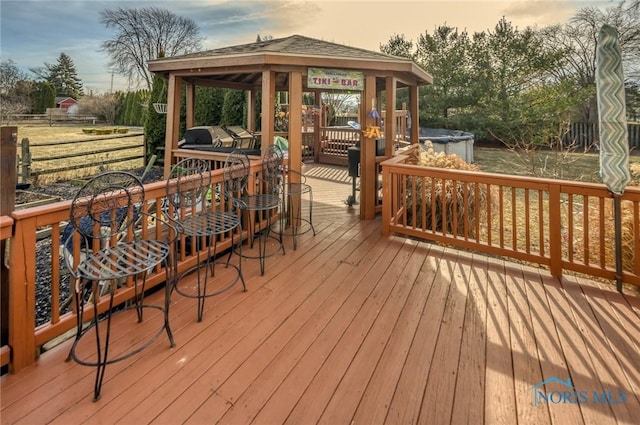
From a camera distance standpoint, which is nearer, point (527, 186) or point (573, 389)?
point (573, 389)

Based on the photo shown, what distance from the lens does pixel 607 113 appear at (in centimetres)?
269

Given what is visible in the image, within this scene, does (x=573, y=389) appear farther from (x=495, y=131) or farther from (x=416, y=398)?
(x=495, y=131)

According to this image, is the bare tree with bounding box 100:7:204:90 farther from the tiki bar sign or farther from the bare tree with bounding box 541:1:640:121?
Answer: the tiki bar sign

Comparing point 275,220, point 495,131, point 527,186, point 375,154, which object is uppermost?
point 495,131

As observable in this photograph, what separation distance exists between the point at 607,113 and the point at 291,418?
309 cm

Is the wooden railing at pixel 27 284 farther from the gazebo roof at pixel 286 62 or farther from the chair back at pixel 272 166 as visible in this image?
the gazebo roof at pixel 286 62

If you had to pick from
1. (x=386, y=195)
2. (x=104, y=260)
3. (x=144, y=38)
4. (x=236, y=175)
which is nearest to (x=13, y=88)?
(x=144, y=38)

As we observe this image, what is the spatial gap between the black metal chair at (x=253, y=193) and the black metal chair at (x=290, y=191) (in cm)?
7

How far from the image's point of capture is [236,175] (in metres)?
3.58

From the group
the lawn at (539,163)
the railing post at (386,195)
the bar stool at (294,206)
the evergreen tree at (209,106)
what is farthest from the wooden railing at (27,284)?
the evergreen tree at (209,106)

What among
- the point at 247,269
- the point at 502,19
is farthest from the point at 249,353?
the point at 502,19

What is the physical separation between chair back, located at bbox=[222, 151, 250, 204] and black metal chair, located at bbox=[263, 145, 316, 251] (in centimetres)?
29

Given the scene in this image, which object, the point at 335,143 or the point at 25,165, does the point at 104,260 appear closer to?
the point at 25,165

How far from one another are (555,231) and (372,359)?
222 centimetres
